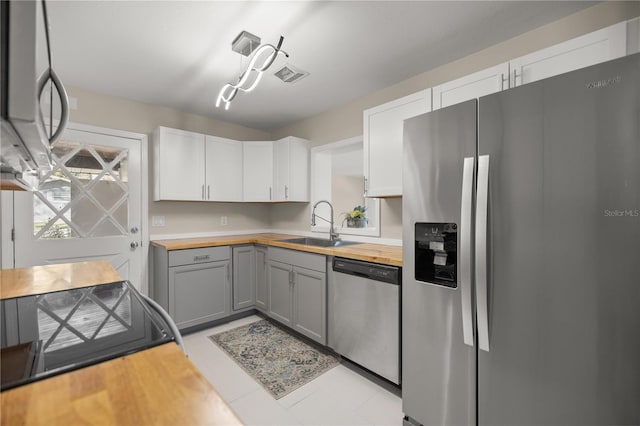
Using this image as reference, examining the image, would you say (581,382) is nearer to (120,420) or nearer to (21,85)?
(120,420)

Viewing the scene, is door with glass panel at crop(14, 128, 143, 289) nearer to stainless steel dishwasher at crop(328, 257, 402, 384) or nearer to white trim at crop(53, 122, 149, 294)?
white trim at crop(53, 122, 149, 294)

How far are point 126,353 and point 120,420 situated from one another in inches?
9.9

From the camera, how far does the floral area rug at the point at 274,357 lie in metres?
2.09

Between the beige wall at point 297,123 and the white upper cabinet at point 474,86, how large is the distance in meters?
0.45

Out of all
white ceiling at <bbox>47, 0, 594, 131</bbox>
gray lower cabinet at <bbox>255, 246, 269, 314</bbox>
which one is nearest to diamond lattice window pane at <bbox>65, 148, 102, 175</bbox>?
white ceiling at <bbox>47, 0, 594, 131</bbox>

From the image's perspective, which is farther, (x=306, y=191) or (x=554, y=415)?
(x=306, y=191)

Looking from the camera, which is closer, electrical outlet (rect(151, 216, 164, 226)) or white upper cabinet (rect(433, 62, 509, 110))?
white upper cabinet (rect(433, 62, 509, 110))

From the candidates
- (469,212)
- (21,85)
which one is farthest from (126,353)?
(469,212)

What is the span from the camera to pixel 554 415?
3.68 ft

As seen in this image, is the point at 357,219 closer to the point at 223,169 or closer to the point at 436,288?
the point at 436,288

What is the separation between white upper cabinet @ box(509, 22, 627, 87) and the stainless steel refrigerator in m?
0.63

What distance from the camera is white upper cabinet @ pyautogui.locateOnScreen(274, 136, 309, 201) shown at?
3.47 metres

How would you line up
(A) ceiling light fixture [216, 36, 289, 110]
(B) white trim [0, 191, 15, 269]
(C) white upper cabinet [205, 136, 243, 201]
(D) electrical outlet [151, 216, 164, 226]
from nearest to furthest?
1. (A) ceiling light fixture [216, 36, 289, 110]
2. (B) white trim [0, 191, 15, 269]
3. (D) electrical outlet [151, 216, 164, 226]
4. (C) white upper cabinet [205, 136, 243, 201]

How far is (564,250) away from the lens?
1104mm
